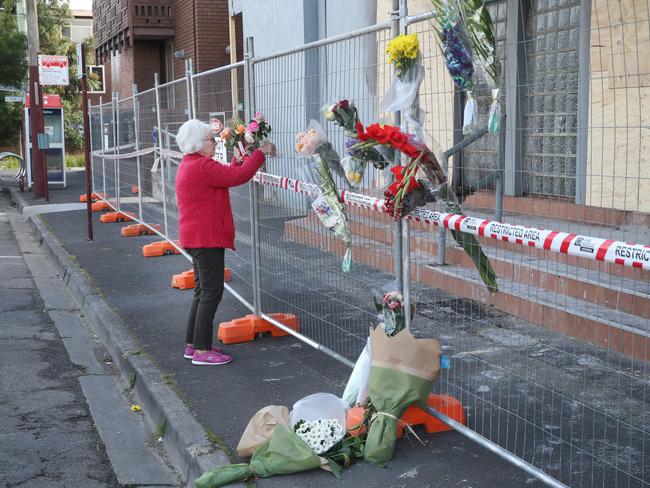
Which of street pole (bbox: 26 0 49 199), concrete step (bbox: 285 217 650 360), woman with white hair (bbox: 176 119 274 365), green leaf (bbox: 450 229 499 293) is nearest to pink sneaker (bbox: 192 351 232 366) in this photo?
woman with white hair (bbox: 176 119 274 365)

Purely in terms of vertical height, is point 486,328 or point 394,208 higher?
point 394,208

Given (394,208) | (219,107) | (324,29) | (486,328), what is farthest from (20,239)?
(394,208)

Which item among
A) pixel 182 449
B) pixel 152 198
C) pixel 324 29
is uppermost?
pixel 324 29

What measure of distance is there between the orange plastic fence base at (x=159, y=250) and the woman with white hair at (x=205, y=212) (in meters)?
4.93

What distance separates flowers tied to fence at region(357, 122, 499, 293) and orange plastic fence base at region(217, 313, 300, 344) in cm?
243

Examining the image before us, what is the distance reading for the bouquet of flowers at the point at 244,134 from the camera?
20.1ft

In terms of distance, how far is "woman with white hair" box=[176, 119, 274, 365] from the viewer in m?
5.93

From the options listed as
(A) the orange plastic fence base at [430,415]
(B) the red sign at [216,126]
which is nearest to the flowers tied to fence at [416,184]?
(A) the orange plastic fence base at [430,415]

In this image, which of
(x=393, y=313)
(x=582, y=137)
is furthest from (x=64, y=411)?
(x=582, y=137)

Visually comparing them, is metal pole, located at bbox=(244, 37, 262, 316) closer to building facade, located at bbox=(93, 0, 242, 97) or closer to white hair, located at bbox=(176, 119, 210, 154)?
white hair, located at bbox=(176, 119, 210, 154)

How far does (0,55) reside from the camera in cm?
2367

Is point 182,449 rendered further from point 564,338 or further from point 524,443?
point 564,338

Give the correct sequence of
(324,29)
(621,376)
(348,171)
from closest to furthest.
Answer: (348,171), (621,376), (324,29)

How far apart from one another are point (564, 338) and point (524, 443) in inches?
67.6
